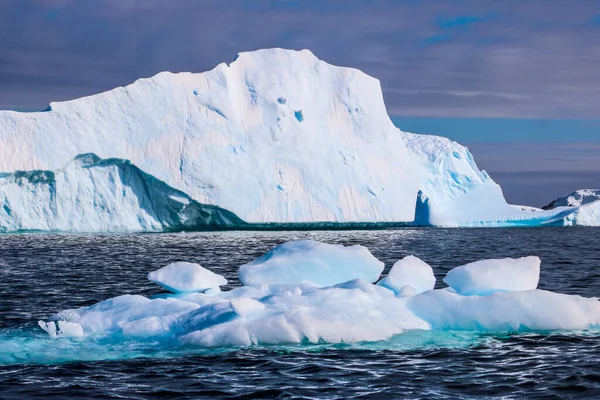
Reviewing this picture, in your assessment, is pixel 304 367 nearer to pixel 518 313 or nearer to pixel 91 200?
pixel 518 313

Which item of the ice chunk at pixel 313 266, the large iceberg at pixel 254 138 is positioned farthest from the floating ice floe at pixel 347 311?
the large iceberg at pixel 254 138

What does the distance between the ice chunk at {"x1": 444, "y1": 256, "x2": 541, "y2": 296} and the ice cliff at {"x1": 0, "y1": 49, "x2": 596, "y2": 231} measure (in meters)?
26.4

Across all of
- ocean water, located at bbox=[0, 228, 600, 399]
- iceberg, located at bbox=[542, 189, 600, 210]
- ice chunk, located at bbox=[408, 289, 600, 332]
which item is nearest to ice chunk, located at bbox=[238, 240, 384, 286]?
ice chunk, located at bbox=[408, 289, 600, 332]

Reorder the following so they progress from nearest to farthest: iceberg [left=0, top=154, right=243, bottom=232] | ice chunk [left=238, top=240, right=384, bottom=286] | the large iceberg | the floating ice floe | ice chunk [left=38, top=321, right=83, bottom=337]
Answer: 1. the floating ice floe
2. ice chunk [left=38, top=321, right=83, bottom=337]
3. ice chunk [left=238, top=240, right=384, bottom=286]
4. iceberg [left=0, top=154, right=243, bottom=232]
5. the large iceberg

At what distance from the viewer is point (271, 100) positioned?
137 feet

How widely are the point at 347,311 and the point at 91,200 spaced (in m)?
27.9

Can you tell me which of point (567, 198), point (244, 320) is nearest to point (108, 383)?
point (244, 320)

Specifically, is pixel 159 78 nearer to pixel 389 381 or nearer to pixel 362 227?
pixel 362 227

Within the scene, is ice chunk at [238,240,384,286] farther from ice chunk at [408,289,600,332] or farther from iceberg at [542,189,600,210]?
iceberg at [542,189,600,210]

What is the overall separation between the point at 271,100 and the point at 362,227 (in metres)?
10.0

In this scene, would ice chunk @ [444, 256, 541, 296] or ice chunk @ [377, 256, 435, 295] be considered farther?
ice chunk @ [377, 256, 435, 295]

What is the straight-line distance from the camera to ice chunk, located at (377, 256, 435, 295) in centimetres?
1072

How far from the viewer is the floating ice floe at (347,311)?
880 centimetres

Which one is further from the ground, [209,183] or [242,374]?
[209,183]
